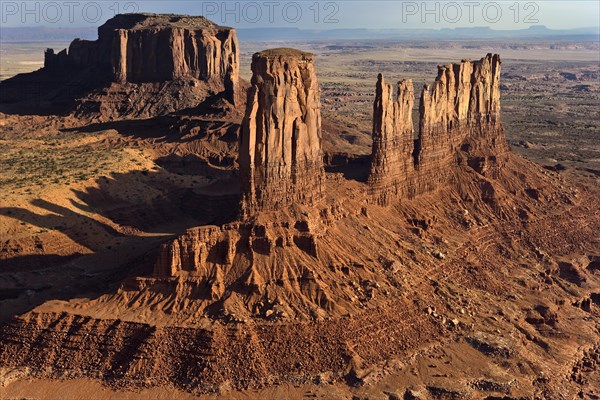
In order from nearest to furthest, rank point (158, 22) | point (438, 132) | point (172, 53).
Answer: point (438, 132), point (172, 53), point (158, 22)

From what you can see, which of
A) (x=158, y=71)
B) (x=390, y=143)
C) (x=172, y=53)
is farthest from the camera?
(x=158, y=71)

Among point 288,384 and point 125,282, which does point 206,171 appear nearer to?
point 125,282

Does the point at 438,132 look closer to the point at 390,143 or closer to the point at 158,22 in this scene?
the point at 390,143

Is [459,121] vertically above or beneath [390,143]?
above

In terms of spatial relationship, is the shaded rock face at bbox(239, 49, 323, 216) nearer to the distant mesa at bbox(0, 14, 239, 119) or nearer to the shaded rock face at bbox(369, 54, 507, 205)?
the shaded rock face at bbox(369, 54, 507, 205)

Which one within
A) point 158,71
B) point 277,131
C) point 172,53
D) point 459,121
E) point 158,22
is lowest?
point 277,131

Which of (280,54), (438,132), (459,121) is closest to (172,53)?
(459,121)

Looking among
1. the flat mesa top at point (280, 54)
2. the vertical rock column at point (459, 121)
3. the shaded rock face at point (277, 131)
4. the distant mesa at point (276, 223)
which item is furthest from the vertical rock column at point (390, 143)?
the shaded rock face at point (277, 131)

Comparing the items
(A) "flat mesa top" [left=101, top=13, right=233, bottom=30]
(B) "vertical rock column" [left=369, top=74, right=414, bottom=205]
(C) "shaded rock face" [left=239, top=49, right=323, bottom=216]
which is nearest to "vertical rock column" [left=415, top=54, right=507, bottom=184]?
(B) "vertical rock column" [left=369, top=74, right=414, bottom=205]
